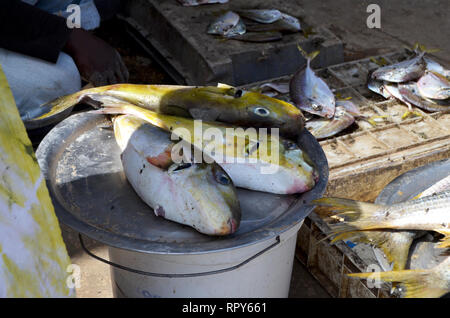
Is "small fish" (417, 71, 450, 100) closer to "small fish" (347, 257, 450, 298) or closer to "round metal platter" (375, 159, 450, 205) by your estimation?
"round metal platter" (375, 159, 450, 205)

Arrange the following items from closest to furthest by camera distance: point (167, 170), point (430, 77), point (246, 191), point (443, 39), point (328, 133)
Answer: point (167, 170) → point (246, 191) → point (328, 133) → point (430, 77) → point (443, 39)

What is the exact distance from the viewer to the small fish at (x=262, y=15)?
4.78m

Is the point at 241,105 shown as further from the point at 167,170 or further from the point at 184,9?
the point at 184,9

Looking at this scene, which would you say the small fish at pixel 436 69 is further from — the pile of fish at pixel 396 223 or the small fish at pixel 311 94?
the pile of fish at pixel 396 223

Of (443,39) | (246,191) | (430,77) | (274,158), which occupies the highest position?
(274,158)

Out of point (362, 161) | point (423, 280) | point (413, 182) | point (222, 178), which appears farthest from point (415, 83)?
point (222, 178)

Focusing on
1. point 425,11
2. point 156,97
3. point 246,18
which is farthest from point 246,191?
point 425,11

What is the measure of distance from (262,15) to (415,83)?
1586 millimetres

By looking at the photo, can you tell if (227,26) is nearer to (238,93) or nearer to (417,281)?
(238,93)

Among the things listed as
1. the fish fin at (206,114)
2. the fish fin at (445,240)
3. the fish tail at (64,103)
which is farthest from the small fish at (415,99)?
the fish tail at (64,103)

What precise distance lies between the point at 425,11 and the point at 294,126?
15.0 feet

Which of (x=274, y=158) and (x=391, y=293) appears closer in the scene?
(x=274, y=158)

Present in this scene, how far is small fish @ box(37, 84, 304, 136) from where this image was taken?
225cm

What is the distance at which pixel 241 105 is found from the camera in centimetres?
228
